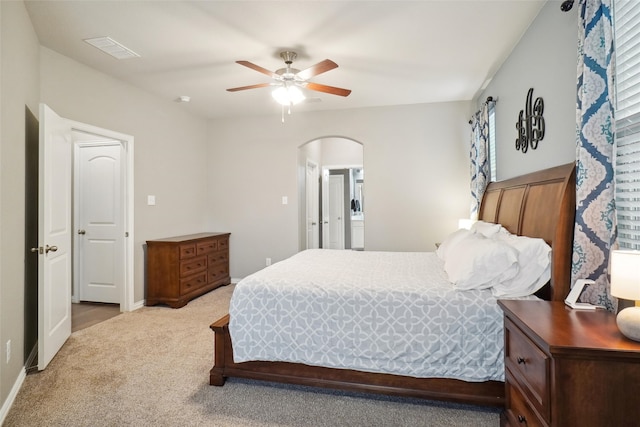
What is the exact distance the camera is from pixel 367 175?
4.80 m

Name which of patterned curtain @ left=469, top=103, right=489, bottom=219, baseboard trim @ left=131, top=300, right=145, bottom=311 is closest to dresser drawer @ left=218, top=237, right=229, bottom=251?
baseboard trim @ left=131, top=300, right=145, bottom=311

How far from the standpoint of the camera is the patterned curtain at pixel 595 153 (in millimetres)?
1558

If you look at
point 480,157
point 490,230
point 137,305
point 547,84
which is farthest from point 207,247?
point 547,84

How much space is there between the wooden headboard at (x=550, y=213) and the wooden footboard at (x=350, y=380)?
0.70 meters

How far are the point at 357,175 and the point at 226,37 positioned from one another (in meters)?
6.87

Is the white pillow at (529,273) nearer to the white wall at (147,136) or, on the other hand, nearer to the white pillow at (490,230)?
the white pillow at (490,230)

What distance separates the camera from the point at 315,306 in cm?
207

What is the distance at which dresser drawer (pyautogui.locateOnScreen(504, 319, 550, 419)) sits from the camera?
4.03ft

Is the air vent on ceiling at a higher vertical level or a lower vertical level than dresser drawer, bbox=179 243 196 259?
higher

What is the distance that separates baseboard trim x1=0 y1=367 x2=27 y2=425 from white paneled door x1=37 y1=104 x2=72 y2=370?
13 cm

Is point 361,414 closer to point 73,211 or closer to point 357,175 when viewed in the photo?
point 73,211

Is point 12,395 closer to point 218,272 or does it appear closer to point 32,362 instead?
point 32,362

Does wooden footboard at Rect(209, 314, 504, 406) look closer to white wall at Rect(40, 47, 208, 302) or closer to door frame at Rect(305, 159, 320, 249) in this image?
white wall at Rect(40, 47, 208, 302)

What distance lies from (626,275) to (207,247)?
4389 millimetres
